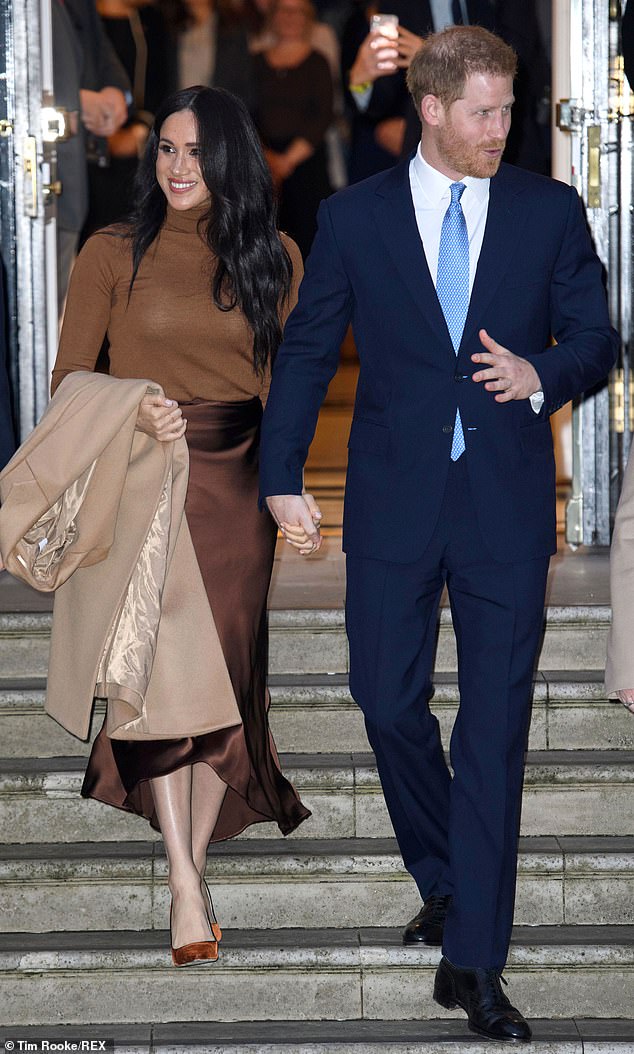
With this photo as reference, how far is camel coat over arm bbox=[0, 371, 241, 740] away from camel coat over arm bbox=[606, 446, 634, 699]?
1.07 metres

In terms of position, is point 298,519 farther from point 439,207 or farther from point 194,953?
point 194,953

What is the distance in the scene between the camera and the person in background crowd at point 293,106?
35.4 ft

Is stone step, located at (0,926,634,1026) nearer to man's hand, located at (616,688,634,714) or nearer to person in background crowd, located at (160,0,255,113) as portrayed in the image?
man's hand, located at (616,688,634,714)

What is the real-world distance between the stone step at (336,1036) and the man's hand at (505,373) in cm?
138

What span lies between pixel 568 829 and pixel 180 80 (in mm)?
8351

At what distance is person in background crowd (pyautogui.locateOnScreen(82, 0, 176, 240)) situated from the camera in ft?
34.3

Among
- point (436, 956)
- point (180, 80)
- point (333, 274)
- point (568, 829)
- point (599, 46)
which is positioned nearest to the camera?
point (333, 274)

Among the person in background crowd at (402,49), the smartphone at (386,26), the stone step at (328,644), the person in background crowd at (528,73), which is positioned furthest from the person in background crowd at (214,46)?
the stone step at (328,644)

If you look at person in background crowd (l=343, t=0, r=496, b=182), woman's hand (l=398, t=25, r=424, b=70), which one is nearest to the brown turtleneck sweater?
person in background crowd (l=343, t=0, r=496, b=182)

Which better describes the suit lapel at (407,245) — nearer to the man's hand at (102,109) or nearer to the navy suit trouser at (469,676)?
the navy suit trouser at (469,676)

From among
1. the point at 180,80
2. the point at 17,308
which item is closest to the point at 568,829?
the point at 17,308

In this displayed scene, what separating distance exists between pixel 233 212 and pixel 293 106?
25.7ft

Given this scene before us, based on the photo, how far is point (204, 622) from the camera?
3.53m

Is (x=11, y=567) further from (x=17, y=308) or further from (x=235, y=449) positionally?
(x=17, y=308)
